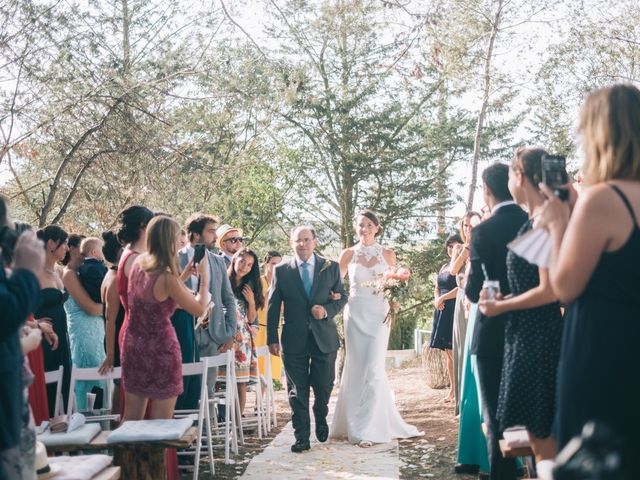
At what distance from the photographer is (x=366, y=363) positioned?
9836 mm

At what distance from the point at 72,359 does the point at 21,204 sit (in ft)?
17.3

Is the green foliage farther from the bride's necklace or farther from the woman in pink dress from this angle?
the woman in pink dress

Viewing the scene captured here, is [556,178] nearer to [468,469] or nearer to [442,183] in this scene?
[468,469]

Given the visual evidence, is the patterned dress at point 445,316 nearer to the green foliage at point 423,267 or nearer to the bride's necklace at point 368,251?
the bride's necklace at point 368,251

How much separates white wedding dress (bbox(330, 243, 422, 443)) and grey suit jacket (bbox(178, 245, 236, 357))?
172cm

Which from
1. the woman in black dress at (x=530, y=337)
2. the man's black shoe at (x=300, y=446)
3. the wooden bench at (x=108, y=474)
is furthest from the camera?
the man's black shoe at (x=300, y=446)

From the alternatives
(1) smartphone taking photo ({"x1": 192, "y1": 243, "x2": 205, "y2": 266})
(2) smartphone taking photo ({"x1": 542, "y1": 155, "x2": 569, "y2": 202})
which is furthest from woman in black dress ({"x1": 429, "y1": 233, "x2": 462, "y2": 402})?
(2) smartphone taking photo ({"x1": 542, "y1": 155, "x2": 569, "y2": 202})

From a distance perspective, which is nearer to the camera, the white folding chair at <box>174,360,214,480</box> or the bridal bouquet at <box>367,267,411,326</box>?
the white folding chair at <box>174,360,214,480</box>

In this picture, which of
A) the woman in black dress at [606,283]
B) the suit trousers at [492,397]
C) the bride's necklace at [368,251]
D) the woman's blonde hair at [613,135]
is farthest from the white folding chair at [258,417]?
the woman's blonde hair at [613,135]

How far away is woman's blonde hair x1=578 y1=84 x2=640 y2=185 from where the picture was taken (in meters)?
3.26

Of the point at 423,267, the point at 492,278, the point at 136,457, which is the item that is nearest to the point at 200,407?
the point at 136,457

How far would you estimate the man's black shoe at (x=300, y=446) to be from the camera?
884 cm

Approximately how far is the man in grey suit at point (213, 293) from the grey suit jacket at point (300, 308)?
70cm

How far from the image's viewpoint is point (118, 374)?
21.7 ft
